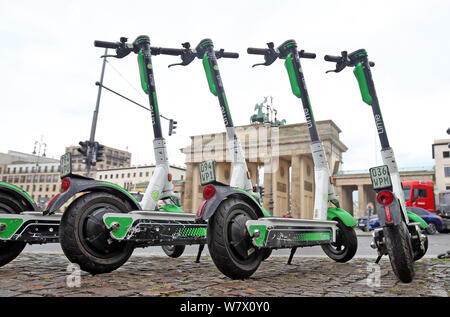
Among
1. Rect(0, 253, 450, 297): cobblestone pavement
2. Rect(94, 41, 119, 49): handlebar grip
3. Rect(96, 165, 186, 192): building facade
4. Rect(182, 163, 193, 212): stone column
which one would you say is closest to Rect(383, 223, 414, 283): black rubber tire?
Rect(0, 253, 450, 297): cobblestone pavement

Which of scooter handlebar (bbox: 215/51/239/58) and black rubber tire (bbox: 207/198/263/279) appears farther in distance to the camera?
scooter handlebar (bbox: 215/51/239/58)

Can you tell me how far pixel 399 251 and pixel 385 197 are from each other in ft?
1.98

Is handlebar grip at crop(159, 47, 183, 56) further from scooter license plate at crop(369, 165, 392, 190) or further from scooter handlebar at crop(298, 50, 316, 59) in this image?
scooter license plate at crop(369, 165, 392, 190)

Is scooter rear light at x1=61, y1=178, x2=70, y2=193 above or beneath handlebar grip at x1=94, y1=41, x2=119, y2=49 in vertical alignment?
beneath

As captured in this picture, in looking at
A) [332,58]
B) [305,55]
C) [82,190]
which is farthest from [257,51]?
[82,190]

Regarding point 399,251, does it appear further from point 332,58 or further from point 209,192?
point 332,58

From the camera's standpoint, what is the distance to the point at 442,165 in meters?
Answer: 59.8

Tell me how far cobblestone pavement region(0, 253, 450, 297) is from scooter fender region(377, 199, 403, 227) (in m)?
0.68

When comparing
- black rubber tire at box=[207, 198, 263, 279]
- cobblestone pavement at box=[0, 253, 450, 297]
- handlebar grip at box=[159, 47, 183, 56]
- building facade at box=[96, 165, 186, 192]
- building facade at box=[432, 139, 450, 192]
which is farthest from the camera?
building facade at box=[96, 165, 186, 192]

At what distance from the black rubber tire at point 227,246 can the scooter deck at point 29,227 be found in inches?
111

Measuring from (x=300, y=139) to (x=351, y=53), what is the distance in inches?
1463

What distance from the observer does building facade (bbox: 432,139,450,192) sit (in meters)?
59.0

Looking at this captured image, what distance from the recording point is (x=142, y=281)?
13.9 ft
